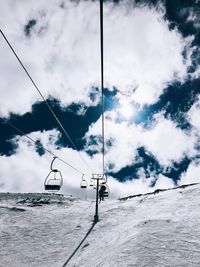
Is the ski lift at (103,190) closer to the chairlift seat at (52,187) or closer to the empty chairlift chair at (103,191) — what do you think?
the empty chairlift chair at (103,191)

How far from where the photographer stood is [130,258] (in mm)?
15391

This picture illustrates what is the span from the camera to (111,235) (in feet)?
75.0

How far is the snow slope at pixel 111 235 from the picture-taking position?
1572 centimetres

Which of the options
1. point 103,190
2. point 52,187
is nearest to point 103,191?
point 103,190

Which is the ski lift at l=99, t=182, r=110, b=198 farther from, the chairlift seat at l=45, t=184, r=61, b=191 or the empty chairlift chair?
the chairlift seat at l=45, t=184, r=61, b=191

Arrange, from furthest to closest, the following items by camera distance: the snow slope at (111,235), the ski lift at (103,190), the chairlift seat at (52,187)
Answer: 1. the ski lift at (103,190)
2. the snow slope at (111,235)
3. the chairlift seat at (52,187)

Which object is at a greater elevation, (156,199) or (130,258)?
(156,199)

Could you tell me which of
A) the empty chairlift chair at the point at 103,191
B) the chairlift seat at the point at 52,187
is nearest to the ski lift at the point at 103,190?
the empty chairlift chair at the point at 103,191

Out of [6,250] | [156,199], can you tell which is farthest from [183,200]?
[6,250]

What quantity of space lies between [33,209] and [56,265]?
67.8ft

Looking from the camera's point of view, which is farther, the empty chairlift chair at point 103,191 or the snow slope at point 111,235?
the empty chairlift chair at point 103,191

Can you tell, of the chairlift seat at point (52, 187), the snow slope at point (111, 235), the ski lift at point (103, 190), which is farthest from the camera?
the ski lift at point (103, 190)

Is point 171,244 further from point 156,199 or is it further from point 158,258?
point 156,199

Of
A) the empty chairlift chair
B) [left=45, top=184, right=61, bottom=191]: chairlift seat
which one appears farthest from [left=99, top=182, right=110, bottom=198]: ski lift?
[left=45, top=184, right=61, bottom=191]: chairlift seat
